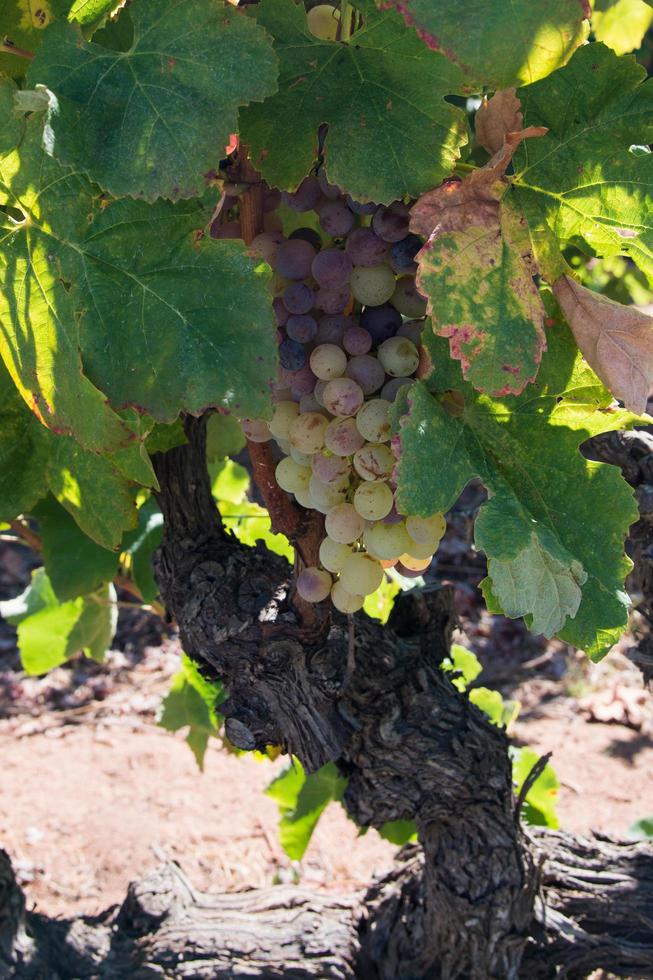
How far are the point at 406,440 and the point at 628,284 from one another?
4119 millimetres

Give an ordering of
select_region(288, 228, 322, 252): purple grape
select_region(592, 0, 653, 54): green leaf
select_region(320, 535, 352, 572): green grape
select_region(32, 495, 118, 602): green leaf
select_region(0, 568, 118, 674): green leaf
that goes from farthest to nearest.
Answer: select_region(0, 568, 118, 674): green leaf → select_region(32, 495, 118, 602): green leaf → select_region(592, 0, 653, 54): green leaf → select_region(320, 535, 352, 572): green grape → select_region(288, 228, 322, 252): purple grape

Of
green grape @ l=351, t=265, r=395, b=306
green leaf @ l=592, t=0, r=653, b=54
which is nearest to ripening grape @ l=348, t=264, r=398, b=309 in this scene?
green grape @ l=351, t=265, r=395, b=306

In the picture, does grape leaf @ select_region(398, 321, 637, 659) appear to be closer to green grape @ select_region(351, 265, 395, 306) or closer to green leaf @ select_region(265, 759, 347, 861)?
green grape @ select_region(351, 265, 395, 306)

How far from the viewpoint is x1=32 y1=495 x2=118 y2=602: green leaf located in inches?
70.2

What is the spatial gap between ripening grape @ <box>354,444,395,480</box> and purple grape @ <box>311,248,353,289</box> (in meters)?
0.17

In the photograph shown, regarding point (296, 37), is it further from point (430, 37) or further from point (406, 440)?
point (406, 440)

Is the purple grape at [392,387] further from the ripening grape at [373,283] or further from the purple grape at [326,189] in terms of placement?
the purple grape at [326,189]

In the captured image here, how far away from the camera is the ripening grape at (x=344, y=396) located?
962 millimetres

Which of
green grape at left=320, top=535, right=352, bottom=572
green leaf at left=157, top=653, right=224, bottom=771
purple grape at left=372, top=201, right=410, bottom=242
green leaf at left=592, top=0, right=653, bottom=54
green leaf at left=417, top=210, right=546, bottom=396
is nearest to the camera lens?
green leaf at left=417, top=210, right=546, bottom=396

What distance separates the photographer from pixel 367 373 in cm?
97

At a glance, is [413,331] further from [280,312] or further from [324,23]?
[324,23]

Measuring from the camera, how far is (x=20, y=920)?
195cm

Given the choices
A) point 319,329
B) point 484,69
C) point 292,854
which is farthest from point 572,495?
point 292,854

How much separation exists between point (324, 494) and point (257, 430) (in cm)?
11
